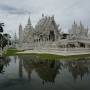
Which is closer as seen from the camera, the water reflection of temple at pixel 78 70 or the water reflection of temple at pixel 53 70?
the water reflection of temple at pixel 53 70

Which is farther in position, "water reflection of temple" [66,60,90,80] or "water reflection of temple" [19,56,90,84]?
"water reflection of temple" [66,60,90,80]

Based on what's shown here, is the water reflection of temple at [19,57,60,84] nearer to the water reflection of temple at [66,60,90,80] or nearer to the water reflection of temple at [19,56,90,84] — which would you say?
the water reflection of temple at [19,56,90,84]

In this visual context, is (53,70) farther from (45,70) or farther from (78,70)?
(78,70)

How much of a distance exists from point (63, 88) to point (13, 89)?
11.5 feet

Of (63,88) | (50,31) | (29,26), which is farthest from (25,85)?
(29,26)

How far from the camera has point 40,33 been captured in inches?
3720

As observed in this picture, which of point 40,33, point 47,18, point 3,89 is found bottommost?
point 3,89

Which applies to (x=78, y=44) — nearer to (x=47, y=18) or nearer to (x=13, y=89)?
(x=47, y=18)

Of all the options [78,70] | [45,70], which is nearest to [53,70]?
[45,70]

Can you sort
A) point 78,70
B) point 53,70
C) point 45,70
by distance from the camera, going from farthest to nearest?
point 53,70 < point 45,70 < point 78,70

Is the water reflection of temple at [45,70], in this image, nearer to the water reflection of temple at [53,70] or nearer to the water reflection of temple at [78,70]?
the water reflection of temple at [53,70]

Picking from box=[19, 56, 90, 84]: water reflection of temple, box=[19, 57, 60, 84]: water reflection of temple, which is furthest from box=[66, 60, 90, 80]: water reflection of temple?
box=[19, 57, 60, 84]: water reflection of temple

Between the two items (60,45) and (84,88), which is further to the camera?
(60,45)

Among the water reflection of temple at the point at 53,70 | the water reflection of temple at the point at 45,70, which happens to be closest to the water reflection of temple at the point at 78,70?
the water reflection of temple at the point at 53,70
